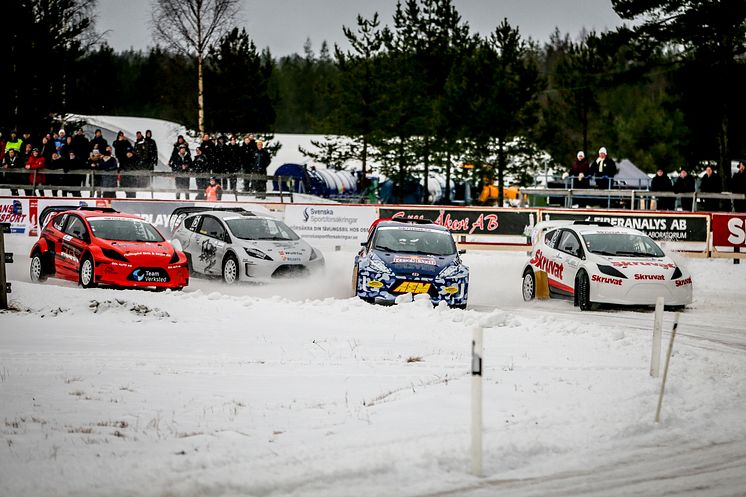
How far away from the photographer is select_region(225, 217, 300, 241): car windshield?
20.9 metres

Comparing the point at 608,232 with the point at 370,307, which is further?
the point at 608,232

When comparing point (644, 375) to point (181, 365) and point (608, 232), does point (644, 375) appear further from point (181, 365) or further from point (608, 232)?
point (608, 232)

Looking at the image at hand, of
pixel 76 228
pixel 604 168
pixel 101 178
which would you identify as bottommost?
pixel 76 228

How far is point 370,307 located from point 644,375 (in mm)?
5759

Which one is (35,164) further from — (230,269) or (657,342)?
(657,342)

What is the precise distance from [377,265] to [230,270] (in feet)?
14.4

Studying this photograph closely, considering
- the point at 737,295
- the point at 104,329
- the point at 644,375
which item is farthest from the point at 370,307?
the point at 737,295

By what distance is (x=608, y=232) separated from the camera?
19188 millimetres

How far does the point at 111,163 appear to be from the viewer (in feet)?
105

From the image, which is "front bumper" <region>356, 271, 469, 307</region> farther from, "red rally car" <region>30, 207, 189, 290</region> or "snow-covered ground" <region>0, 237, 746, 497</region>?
"red rally car" <region>30, 207, 189, 290</region>

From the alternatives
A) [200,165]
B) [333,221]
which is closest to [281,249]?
[333,221]

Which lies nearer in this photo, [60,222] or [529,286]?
[529,286]

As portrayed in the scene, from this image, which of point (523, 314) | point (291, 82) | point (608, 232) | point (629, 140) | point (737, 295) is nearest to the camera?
point (523, 314)

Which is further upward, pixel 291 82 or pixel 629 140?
pixel 291 82
